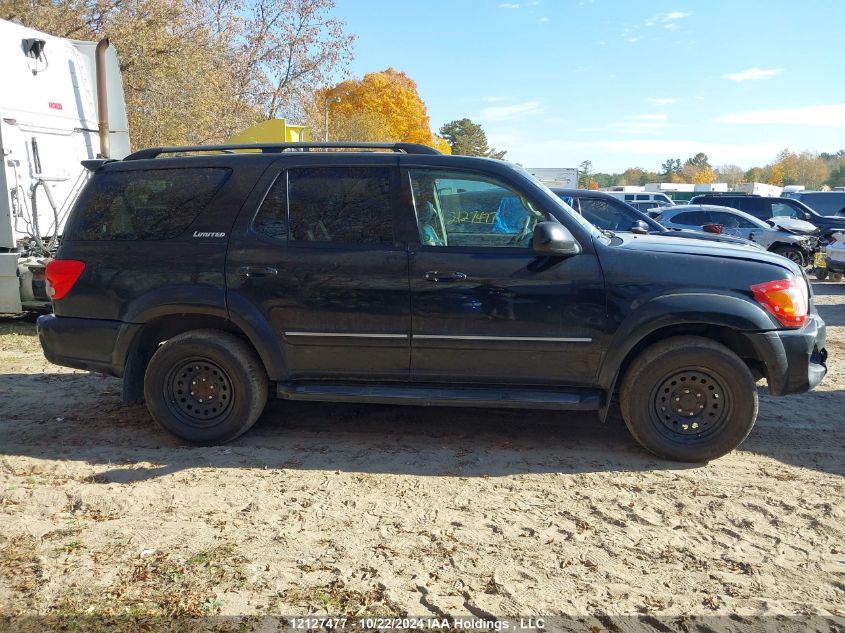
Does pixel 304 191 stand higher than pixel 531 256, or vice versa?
pixel 304 191

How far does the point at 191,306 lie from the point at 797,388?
408 centimetres

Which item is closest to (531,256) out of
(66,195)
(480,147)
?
(66,195)

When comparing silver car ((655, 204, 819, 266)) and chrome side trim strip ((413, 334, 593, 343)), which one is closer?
chrome side trim strip ((413, 334, 593, 343))

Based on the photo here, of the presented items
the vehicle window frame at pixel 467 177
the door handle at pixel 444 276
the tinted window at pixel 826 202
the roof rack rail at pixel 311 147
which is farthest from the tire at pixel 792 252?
the door handle at pixel 444 276

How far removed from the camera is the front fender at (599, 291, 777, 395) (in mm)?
4387

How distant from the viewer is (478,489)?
4211mm

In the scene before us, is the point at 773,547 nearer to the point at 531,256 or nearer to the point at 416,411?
the point at 531,256

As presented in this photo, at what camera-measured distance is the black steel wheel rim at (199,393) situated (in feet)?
16.1

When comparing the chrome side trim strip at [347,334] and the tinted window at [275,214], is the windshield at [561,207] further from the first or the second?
the tinted window at [275,214]

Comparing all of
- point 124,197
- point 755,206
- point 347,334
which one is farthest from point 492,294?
point 755,206

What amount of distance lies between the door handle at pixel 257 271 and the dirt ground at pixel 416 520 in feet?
4.04

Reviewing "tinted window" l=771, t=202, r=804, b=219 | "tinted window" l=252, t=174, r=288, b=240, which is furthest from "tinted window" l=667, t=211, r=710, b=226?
"tinted window" l=252, t=174, r=288, b=240

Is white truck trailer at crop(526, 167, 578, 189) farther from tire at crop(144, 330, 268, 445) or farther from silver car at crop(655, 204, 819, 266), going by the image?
tire at crop(144, 330, 268, 445)

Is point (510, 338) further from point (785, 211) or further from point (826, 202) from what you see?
point (826, 202)
